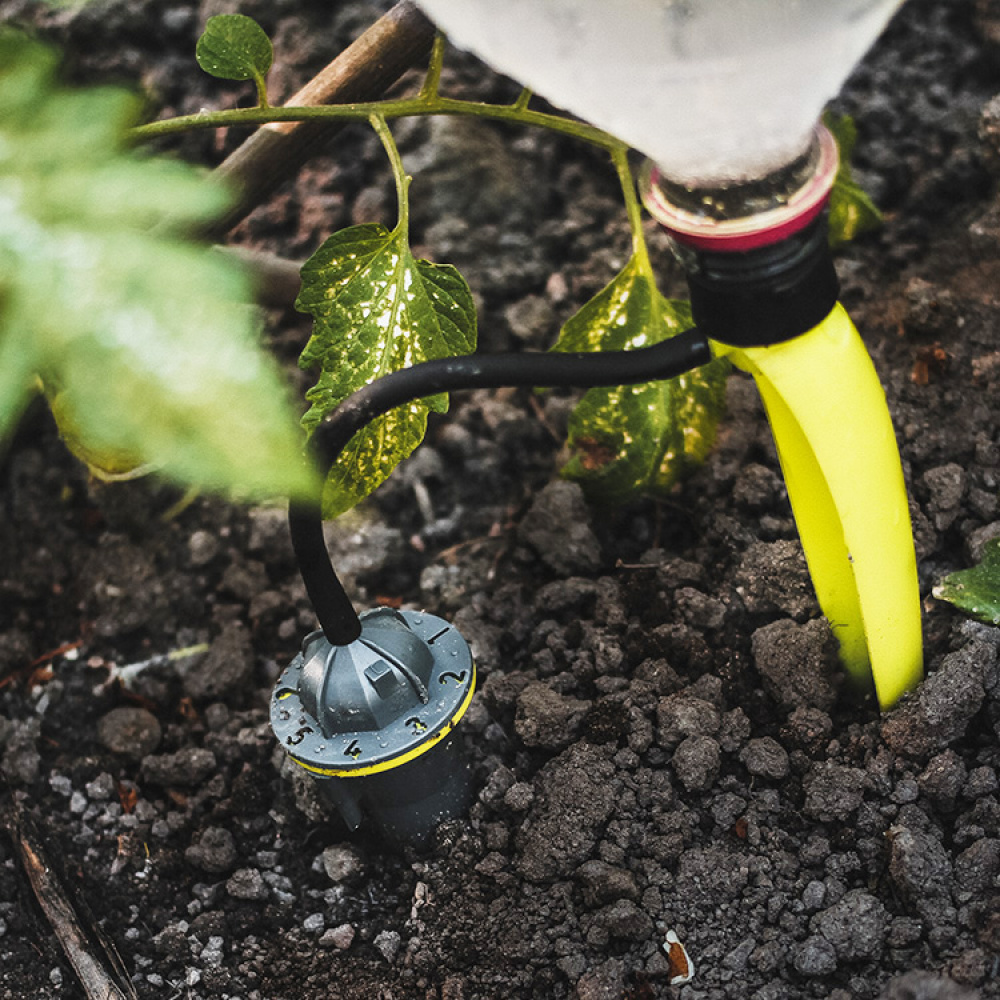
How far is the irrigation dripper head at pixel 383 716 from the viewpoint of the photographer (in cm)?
103

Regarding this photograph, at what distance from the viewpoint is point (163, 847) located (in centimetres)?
126

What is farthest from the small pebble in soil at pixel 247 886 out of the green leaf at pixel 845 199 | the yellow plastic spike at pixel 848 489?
the green leaf at pixel 845 199

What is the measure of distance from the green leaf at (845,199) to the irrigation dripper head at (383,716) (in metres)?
0.79

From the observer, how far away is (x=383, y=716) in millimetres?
1039

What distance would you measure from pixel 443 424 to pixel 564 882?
744mm

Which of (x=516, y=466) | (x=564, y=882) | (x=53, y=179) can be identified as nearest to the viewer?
(x=53, y=179)

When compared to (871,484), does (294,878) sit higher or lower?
lower

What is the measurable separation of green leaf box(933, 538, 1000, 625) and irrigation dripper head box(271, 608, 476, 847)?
49 centimetres

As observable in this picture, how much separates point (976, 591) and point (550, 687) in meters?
0.46

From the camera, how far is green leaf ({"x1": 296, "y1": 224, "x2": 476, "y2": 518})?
1085mm

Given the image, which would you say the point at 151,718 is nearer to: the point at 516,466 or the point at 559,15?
Result: the point at 516,466

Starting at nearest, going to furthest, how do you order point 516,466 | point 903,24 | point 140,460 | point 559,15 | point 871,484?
point 559,15 < point 871,484 < point 140,460 < point 516,466 < point 903,24

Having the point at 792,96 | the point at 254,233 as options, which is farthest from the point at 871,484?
the point at 254,233

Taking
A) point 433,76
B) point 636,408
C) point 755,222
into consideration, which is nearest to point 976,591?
point 636,408
